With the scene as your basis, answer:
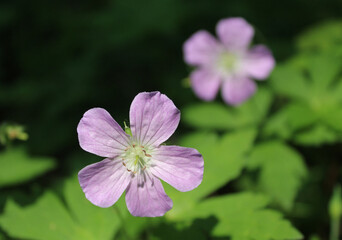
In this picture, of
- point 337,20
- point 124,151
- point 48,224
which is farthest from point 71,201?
point 337,20

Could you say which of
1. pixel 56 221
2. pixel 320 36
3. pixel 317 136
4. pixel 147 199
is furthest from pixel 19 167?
pixel 320 36

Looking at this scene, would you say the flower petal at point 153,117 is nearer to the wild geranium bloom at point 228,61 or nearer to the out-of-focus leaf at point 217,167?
the out-of-focus leaf at point 217,167

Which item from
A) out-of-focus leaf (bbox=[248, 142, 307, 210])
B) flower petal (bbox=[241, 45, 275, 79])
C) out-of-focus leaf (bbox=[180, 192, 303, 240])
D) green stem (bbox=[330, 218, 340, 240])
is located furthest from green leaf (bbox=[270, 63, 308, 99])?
out-of-focus leaf (bbox=[180, 192, 303, 240])

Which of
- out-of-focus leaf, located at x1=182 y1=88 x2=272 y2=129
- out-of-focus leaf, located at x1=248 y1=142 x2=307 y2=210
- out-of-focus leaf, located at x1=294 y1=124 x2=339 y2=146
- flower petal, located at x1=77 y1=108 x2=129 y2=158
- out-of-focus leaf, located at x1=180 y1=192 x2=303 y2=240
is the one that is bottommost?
out-of-focus leaf, located at x1=180 y1=192 x2=303 y2=240

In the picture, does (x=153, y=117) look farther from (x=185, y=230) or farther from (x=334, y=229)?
(x=334, y=229)

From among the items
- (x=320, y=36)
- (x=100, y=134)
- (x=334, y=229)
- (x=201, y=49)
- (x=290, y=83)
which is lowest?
(x=334, y=229)

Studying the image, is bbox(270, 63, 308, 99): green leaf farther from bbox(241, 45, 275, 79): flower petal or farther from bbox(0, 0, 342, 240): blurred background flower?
bbox(241, 45, 275, 79): flower petal

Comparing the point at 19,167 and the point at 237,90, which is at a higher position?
the point at 237,90
